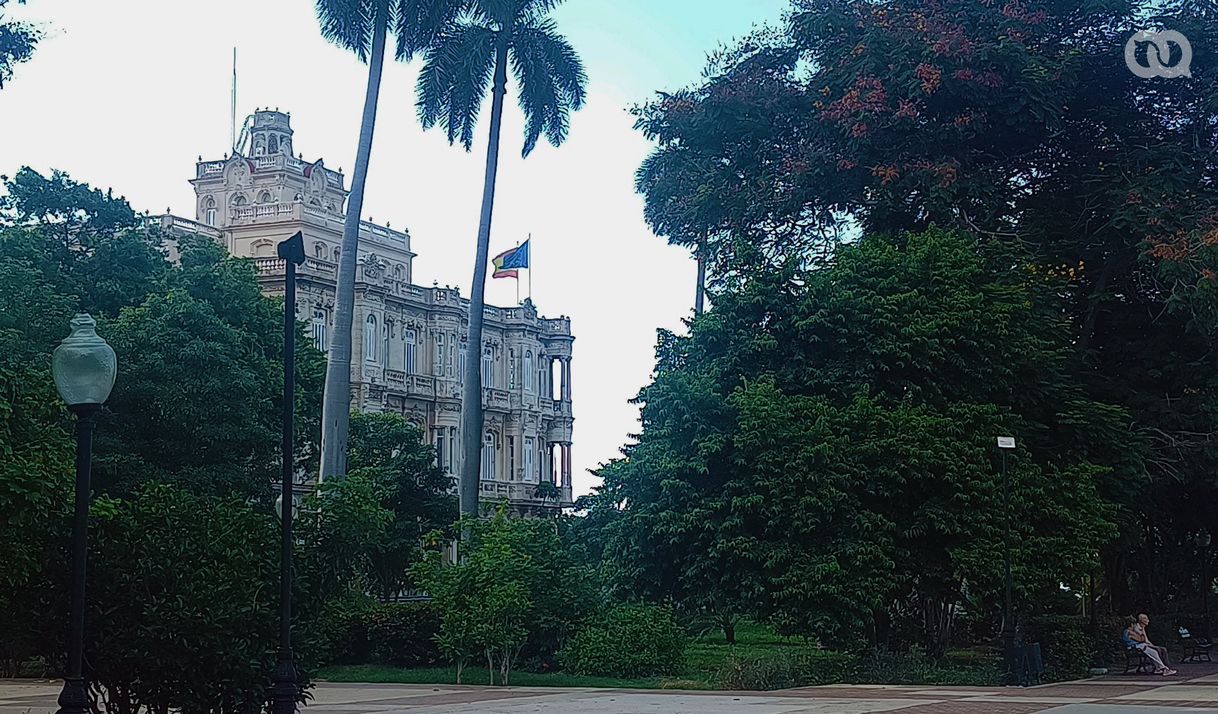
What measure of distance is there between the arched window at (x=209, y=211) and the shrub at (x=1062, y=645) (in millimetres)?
49692

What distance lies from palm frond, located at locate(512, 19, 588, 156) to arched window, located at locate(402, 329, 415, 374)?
27.5 meters

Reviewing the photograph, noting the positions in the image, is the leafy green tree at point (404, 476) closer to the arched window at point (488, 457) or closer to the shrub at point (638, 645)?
the arched window at point (488, 457)

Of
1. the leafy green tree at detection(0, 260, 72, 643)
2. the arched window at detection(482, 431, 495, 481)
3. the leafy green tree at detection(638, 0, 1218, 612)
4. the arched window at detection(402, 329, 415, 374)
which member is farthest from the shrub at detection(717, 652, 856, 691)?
the arched window at detection(482, 431, 495, 481)

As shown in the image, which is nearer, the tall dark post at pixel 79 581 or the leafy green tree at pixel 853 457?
the tall dark post at pixel 79 581

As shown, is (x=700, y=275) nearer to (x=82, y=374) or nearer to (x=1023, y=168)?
(x=1023, y=168)

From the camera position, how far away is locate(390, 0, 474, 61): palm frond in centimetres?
3741

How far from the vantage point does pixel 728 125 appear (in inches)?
1421

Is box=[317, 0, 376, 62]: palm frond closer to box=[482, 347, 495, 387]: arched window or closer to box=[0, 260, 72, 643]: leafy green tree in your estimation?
box=[0, 260, 72, 643]: leafy green tree

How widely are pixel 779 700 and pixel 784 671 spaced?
376 centimetres

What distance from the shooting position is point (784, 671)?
2575 cm

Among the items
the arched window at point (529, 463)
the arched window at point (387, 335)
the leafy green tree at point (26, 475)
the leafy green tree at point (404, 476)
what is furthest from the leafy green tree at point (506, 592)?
the arched window at point (529, 463)

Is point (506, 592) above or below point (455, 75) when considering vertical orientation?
below

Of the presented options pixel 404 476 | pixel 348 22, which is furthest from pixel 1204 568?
pixel 348 22

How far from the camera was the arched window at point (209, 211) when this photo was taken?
2694 inches
